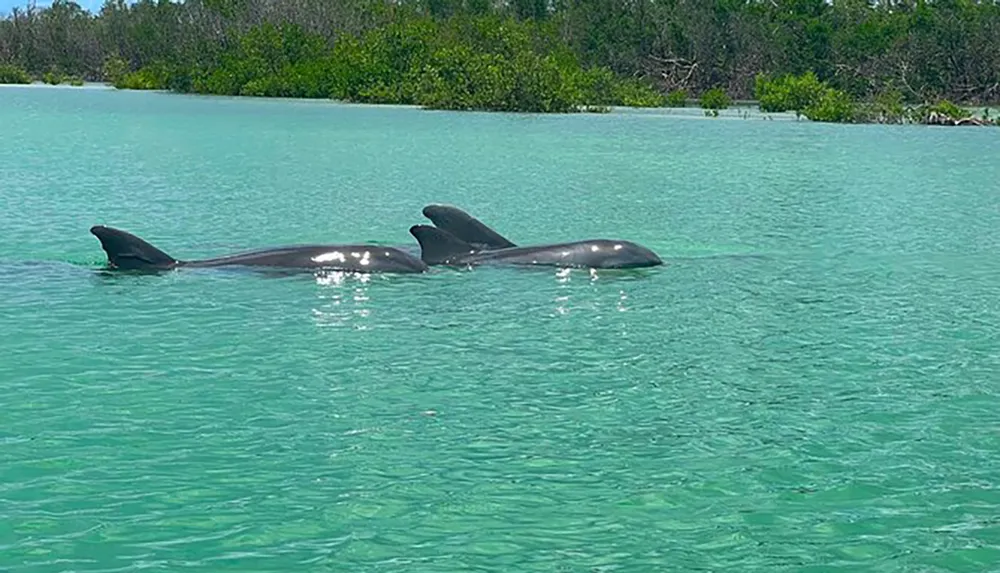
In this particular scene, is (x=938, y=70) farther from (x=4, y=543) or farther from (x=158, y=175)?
(x=4, y=543)

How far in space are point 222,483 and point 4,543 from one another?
1.41 meters

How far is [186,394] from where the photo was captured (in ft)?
35.0

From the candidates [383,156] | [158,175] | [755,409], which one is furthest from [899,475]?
[383,156]

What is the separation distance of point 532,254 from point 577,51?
7421cm

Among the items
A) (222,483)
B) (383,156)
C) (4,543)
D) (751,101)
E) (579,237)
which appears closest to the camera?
(4,543)

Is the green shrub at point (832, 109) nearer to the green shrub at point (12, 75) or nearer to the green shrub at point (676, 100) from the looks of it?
the green shrub at point (676, 100)

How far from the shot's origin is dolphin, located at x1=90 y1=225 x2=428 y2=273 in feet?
53.1

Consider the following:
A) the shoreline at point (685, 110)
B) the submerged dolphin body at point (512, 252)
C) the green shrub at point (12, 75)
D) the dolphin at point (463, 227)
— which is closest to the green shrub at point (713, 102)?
the shoreline at point (685, 110)

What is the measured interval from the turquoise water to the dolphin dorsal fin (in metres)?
0.63

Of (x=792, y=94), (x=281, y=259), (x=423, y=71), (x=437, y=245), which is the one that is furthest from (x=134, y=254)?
(x=423, y=71)

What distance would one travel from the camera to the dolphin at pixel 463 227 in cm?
1755

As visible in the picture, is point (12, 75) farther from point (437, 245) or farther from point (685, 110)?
point (437, 245)

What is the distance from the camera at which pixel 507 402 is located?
1059 cm

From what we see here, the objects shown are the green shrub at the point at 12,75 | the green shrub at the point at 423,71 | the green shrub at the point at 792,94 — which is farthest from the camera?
the green shrub at the point at 12,75
